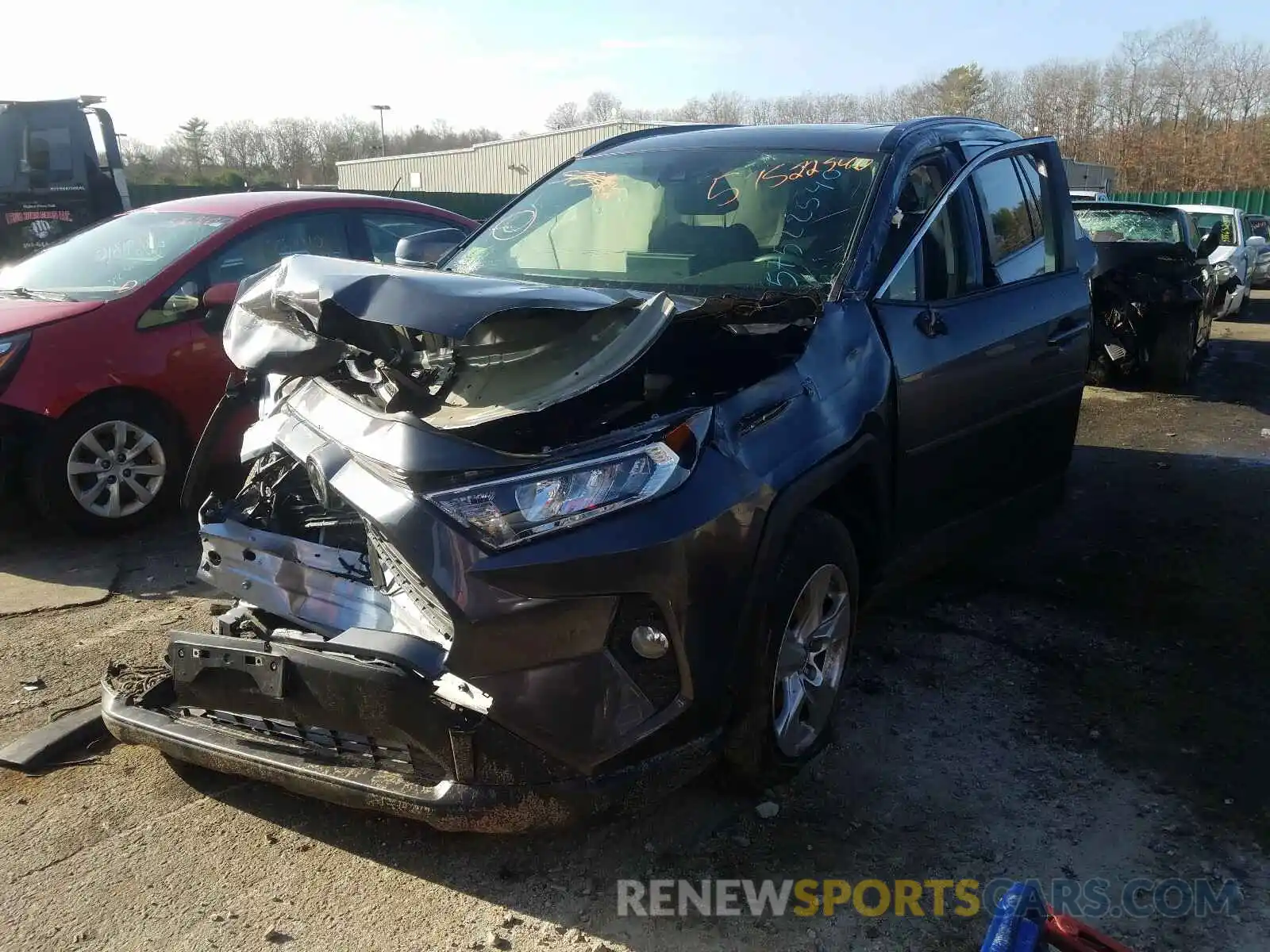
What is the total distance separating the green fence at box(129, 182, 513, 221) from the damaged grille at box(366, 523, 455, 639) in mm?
19957

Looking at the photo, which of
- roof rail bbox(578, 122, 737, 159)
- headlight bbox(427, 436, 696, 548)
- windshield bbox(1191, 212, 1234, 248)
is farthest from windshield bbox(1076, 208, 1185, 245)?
headlight bbox(427, 436, 696, 548)

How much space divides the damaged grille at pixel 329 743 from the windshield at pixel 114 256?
363 cm

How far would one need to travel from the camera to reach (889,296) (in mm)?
3555

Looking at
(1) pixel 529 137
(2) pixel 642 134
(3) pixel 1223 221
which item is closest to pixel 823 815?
(2) pixel 642 134

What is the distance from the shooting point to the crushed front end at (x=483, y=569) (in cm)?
232

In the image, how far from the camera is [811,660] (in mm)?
3158

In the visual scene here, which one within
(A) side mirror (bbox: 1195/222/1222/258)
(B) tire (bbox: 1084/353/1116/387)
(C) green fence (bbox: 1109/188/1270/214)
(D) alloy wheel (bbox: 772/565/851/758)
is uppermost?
(A) side mirror (bbox: 1195/222/1222/258)

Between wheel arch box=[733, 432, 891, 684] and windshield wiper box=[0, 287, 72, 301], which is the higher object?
windshield wiper box=[0, 287, 72, 301]

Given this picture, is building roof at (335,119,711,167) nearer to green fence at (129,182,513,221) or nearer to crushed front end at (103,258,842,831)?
green fence at (129,182,513,221)

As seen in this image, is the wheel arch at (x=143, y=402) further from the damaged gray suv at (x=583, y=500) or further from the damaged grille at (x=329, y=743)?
the damaged grille at (x=329, y=743)

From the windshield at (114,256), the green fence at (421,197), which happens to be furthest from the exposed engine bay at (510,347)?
the green fence at (421,197)

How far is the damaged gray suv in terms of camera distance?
2.35 m

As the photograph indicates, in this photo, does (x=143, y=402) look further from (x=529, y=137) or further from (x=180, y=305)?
(x=529, y=137)

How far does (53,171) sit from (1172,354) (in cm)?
1238
